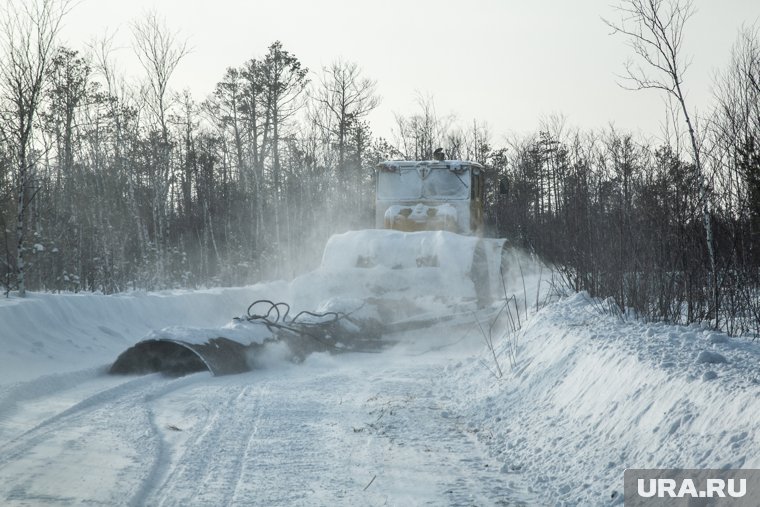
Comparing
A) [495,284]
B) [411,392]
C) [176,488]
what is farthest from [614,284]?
[176,488]

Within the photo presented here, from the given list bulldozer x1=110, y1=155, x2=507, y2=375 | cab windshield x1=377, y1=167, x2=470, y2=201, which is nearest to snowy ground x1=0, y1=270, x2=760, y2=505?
bulldozer x1=110, y1=155, x2=507, y2=375

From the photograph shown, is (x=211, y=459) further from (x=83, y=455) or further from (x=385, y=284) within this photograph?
(x=385, y=284)

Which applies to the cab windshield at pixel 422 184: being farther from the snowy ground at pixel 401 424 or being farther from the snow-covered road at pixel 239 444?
the snow-covered road at pixel 239 444

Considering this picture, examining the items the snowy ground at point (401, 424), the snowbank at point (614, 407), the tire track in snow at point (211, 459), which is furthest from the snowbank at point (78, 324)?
the snowbank at point (614, 407)

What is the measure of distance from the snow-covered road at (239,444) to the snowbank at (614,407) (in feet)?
0.80

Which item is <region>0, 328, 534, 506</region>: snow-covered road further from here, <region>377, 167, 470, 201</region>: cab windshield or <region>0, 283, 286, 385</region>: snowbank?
<region>377, 167, 470, 201</region>: cab windshield

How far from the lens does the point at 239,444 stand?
406 centimetres

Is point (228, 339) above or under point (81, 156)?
under

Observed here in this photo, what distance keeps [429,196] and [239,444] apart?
8.86 metres

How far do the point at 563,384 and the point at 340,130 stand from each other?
1176 inches

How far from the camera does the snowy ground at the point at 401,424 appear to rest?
316cm

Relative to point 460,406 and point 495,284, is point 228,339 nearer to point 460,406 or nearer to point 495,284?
point 460,406

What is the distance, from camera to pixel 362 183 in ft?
112

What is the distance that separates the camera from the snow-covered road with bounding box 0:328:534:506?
10.6 ft
